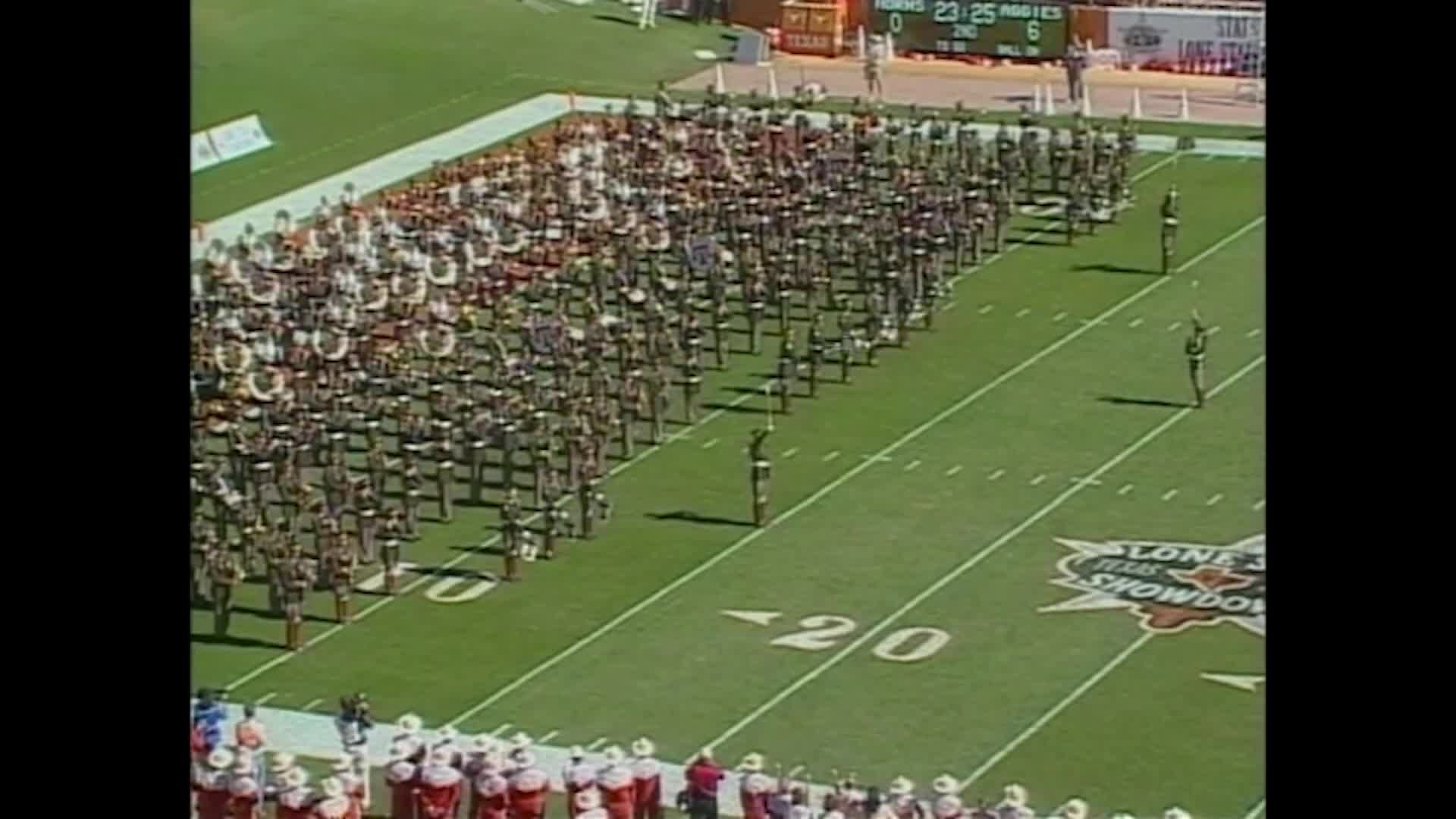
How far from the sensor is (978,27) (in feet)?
107

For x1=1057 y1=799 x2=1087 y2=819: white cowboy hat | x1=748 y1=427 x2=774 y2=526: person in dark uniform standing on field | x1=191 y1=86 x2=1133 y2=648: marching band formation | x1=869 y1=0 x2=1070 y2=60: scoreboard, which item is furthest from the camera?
x1=869 y1=0 x2=1070 y2=60: scoreboard

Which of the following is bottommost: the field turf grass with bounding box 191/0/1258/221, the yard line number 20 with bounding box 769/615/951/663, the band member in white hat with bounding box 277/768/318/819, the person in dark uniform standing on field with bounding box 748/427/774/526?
the yard line number 20 with bounding box 769/615/951/663

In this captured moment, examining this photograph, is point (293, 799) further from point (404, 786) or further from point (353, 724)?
point (353, 724)

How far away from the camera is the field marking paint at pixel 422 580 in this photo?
16797mm

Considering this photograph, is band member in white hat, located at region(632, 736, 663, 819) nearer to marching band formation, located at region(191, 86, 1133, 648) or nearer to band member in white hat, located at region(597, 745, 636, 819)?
band member in white hat, located at region(597, 745, 636, 819)

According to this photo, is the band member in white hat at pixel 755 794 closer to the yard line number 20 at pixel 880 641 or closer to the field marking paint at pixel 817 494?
the field marking paint at pixel 817 494

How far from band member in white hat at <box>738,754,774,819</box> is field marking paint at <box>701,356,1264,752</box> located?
3.73 feet

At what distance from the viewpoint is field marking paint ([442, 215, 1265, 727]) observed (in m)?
16.7

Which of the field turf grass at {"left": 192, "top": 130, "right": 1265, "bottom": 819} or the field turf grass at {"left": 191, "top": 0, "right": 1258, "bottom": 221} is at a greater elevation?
the field turf grass at {"left": 191, "top": 0, "right": 1258, "bottom": 221}

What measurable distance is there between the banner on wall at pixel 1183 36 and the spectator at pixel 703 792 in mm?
17796

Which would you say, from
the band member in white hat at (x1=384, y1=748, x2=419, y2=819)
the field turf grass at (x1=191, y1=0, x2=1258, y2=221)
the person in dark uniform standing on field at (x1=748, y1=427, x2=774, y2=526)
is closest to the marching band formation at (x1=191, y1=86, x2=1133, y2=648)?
the person in dark uniform standing on field at (x1=748, y1=427, x2=774, y2=526)

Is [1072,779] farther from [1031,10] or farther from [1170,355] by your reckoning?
[1031,10]

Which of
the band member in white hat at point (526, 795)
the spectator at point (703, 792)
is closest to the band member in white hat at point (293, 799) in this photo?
the band member in white hat at point (526, 795)

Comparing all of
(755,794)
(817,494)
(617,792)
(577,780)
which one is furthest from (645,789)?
(817,494)
